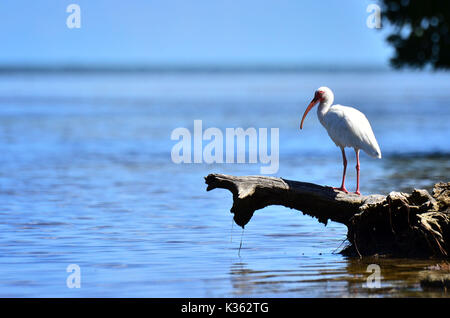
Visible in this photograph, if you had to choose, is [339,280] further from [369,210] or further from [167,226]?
[167,226]

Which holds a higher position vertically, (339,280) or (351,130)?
(351,130)

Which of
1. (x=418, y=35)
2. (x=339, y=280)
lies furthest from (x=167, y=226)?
(x=418, y=35)

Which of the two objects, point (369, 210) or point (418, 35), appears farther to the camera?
point (418, 35)

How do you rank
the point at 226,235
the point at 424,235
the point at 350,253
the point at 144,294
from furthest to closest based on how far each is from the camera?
1. the point at 226,235
2. the point at 350,253
3. the point at 424,235
4. the point at 144,294

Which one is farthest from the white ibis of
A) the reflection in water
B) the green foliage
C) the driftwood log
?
the green foliage

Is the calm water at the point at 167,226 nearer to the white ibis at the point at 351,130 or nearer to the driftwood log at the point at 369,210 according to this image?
the driftwood log at the point at 369,210

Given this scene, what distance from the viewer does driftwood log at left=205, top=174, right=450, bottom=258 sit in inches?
495

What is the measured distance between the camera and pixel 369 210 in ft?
42.1

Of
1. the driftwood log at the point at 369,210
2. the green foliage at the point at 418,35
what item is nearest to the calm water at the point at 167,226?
the driftwood log at the point at 369,210

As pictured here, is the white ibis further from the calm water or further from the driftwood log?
the calm water

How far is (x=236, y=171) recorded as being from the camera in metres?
24.7
